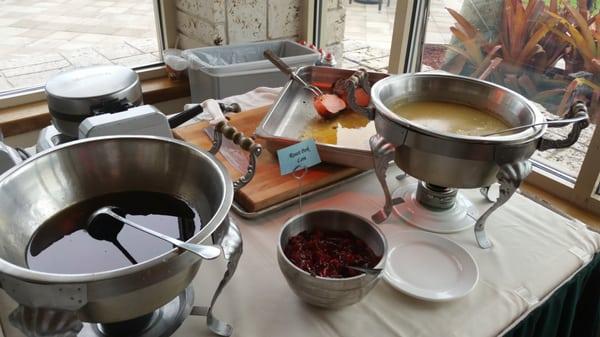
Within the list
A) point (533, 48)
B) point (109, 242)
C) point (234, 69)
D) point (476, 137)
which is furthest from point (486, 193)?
point (234, 69)

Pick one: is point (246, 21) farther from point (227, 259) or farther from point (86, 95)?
point (227, 259)

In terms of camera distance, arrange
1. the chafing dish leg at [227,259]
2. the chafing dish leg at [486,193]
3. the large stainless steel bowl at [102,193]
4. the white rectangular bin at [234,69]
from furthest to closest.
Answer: the white rectangular bin at [234,69] < the chafing dish leg at [486,193] < the chafing dish leg at [227,259] < the large stainless steel bowl at [102,193]

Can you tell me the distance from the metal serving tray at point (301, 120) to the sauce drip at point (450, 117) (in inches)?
4.7

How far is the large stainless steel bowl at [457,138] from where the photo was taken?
691mm

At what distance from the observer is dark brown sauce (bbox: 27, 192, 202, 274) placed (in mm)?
549

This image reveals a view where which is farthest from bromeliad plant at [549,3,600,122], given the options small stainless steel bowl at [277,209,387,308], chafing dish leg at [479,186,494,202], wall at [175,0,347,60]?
wall at [175,0,347,60]

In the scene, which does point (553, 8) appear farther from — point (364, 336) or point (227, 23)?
point (227, 23)

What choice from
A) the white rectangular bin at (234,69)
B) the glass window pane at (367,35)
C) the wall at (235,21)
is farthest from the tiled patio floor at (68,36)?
the glass window pane at (367,35)

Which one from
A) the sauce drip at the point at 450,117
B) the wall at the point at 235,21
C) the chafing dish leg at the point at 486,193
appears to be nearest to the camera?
the sauce drip at the point at 450,117

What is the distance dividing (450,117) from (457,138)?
19cm

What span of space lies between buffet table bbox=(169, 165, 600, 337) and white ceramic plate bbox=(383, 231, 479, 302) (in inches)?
0.7

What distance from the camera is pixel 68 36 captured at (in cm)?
197

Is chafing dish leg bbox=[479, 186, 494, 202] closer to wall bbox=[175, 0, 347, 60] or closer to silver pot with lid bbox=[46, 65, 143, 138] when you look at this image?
silver pot with lid bbox=[46, 65, 143, 138]

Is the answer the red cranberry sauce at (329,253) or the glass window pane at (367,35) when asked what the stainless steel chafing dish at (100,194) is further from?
the glass window pane at (367,35)
